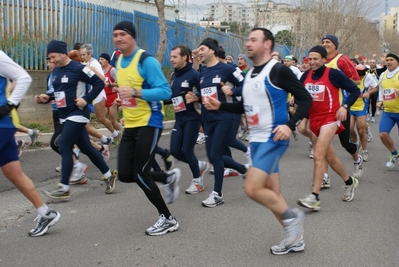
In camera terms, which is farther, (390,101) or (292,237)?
(390,101)

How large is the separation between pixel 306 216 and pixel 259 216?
0.53m

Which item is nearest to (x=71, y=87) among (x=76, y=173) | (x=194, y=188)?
(x=76, y=173)

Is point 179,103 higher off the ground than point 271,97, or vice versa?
point 271,97

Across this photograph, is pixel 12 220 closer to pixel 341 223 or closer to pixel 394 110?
pixel 341 223

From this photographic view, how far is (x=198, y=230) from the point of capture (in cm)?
556

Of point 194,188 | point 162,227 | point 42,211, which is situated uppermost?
point 42,211

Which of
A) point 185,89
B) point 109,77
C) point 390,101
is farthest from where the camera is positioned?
point 109,77

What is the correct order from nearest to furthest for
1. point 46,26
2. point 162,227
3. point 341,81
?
1. point 162,227
2. point 341,81
3. point 46,26

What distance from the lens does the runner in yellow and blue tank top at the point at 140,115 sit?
5.16 metres

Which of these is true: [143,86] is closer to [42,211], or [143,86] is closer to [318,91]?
[42,211]

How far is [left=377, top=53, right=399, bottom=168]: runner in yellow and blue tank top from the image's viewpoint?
29.1ft

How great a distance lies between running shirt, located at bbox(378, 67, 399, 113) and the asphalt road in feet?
4.80

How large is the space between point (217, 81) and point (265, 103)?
217 cm

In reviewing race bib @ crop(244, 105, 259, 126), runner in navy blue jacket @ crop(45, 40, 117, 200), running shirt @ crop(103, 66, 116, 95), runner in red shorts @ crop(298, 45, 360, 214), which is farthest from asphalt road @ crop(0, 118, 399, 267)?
running shirt @ crop(103, 66, 116, 95)
